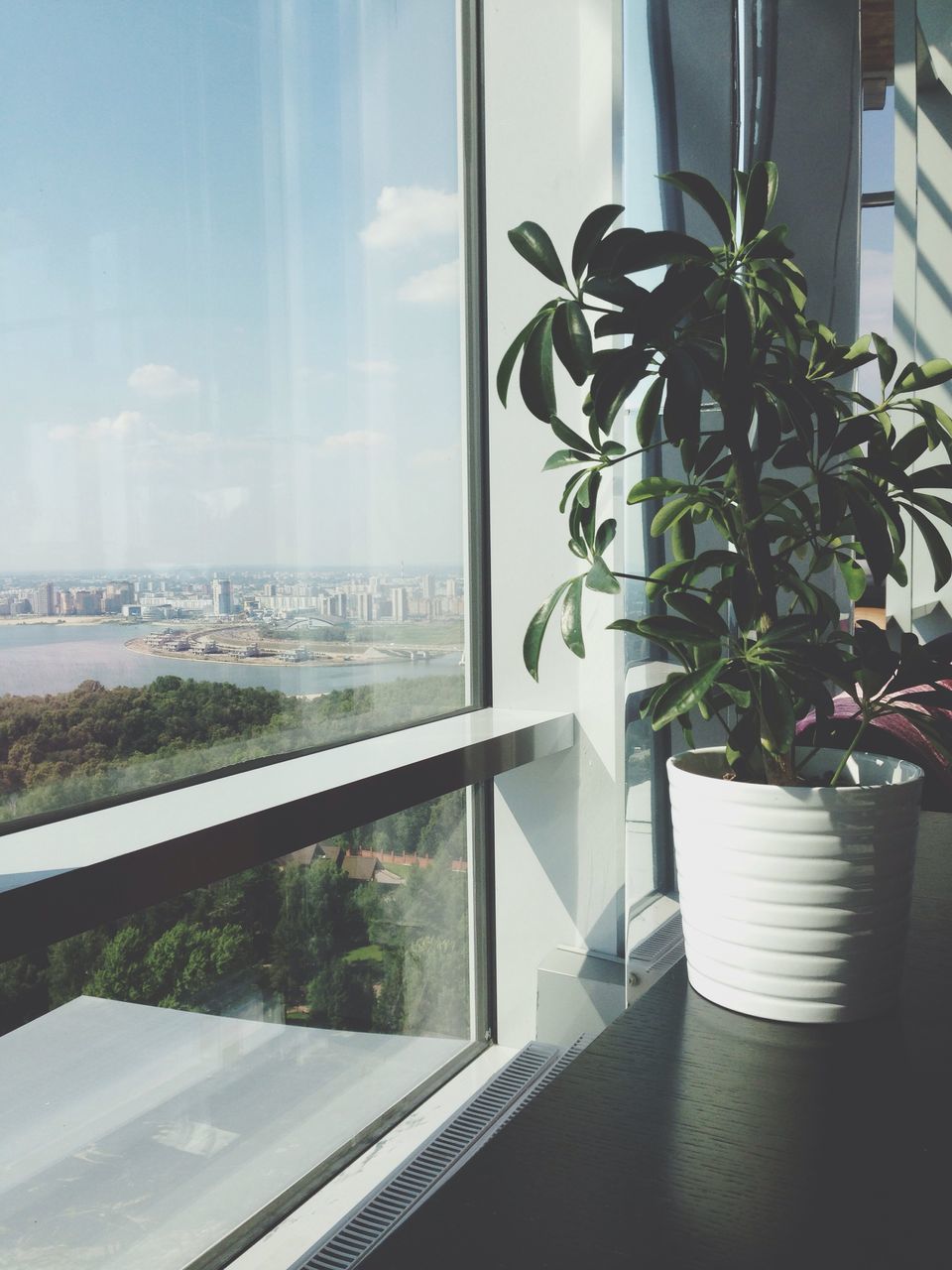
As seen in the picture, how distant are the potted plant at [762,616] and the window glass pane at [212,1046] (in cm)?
106

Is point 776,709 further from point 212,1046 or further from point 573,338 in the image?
point 212,1046

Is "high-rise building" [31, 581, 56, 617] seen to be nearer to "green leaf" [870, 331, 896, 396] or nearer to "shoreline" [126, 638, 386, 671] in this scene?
"shoreline" [126, 638, 386, 671]

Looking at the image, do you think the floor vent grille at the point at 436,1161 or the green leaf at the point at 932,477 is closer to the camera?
the green leaf at the point at 932,477

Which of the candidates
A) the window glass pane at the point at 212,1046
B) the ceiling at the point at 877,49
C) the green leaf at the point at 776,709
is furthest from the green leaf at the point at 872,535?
the ceiling at the point at 877,49

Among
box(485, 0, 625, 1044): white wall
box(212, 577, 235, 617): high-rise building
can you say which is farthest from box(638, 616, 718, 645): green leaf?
box(485, 0, 625, 1044): white wall

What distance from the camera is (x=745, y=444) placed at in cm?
83

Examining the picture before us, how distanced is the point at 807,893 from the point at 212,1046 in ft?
4.33

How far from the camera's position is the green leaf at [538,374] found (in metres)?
0.93

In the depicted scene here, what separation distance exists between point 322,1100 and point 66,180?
1.68 meters

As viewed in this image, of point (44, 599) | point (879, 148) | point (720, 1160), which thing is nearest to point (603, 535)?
point (720, 1160)

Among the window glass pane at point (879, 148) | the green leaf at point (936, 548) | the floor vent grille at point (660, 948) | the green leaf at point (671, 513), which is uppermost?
the window glass pane at point (879, 148)

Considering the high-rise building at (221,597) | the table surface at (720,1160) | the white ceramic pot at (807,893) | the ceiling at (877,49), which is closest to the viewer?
the table surface at (720,1160)

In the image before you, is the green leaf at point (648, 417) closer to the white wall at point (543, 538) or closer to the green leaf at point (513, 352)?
the green leaf at point (513, 352)

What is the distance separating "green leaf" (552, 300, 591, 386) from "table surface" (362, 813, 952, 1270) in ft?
1.75
